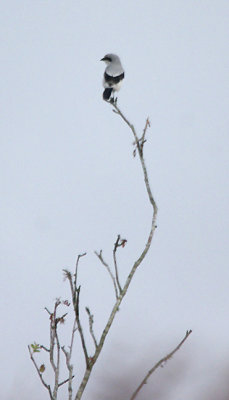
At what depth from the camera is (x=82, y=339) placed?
3062 millimetres

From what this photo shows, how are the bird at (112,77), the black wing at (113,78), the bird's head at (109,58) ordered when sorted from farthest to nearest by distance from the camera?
the bird's head at (109,58) < the black wing at (113,78) < the bird at (112,77)

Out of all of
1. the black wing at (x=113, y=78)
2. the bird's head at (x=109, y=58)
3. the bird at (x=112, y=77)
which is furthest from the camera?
the bird's head at (x=109, y=58)

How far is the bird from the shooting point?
12.7 metres

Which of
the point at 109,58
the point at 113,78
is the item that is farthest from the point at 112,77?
the point at 109,58

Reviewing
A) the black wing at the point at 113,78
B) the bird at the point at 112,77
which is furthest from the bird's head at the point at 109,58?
the black wing at the point at 113,78

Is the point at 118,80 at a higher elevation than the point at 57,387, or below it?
higher

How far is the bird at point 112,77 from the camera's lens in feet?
41.7

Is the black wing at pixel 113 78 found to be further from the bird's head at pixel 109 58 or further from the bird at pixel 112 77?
the bird's head at pixel 109 58

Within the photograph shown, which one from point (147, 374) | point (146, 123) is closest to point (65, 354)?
point (147, 374)

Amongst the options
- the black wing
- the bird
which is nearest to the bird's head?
the bird

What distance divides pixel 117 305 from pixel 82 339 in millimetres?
286

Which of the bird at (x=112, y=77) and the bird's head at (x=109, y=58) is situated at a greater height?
the bird's head at (x=109, y=58)

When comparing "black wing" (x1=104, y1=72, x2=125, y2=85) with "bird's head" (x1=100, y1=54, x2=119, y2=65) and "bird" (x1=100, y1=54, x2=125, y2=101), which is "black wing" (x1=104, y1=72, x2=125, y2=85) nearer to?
"bird" (x1=100, y1=54, x2=125, y2=101)

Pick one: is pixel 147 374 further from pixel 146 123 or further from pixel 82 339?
pixel 146 123
